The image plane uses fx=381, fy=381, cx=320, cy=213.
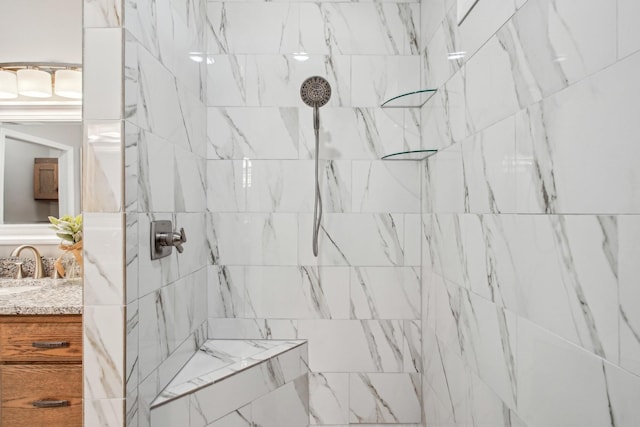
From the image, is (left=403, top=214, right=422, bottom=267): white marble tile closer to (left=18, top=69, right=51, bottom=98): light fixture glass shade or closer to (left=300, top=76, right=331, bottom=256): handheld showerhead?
(left=300, top=76, right=331, bottom=256): handheld showerhead

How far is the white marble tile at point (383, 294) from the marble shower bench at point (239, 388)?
1.22 feet

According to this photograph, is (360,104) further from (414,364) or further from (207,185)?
(414,364)

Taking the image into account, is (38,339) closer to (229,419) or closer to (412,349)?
(229,419)

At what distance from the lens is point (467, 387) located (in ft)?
4.47

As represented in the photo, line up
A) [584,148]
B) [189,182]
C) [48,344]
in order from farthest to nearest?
[189,182], [48,344], [584,148]

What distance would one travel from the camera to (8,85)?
2.00m

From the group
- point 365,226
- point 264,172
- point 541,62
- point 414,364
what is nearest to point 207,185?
point 264,172


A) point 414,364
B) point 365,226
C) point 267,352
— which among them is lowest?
point 414,364

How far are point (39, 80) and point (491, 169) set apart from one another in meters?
2.23

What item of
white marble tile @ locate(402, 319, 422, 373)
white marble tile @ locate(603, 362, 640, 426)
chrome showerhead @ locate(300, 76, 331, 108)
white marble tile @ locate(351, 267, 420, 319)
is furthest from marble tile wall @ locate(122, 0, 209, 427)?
white marble tile @ locate(603, 362, 640, 426)

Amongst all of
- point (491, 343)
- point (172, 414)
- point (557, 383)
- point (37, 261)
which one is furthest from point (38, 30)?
point (557, 383)

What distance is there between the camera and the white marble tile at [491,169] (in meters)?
1.04

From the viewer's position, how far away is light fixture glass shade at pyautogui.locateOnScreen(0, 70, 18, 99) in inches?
78.3

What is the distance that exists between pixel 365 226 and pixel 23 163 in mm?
1871
